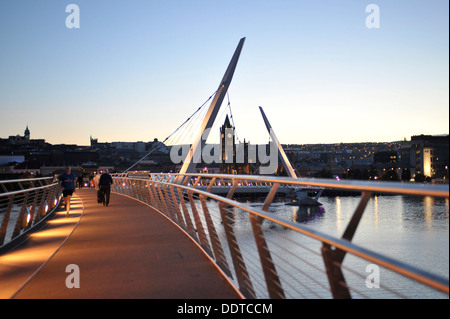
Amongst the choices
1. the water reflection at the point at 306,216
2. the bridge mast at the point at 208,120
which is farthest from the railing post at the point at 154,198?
the water reflection at the point at 306,216

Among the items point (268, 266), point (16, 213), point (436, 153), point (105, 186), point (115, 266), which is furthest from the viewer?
point (436, 153)

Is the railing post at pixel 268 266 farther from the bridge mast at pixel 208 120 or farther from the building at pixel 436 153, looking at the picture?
the bridge mast at pixel 208 120

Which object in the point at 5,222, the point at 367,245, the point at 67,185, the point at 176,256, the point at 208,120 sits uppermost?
the point at 208,120

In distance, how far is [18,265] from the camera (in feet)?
21.2

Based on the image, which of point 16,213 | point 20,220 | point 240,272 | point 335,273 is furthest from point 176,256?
point 335,273

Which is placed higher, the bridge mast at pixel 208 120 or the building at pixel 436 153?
the bridge mast at pixel 208 120

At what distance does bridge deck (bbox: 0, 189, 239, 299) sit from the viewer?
4727 millimetres

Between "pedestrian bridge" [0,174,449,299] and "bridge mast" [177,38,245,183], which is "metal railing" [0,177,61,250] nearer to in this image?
"pedestrian bridge" [0,174,449,299]

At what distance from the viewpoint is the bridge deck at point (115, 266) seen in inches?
186

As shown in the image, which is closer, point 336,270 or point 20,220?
point 336,270

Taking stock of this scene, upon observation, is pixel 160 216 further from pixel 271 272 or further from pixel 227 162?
pixel 227 162

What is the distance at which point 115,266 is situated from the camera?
6.05 metres

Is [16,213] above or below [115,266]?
above

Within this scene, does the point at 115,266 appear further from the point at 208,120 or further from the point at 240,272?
the point at 208,120
